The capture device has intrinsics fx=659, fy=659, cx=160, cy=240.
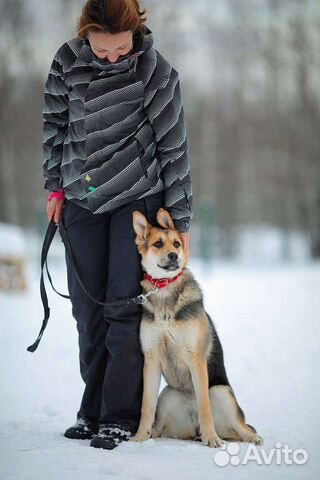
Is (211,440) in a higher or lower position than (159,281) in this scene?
lower

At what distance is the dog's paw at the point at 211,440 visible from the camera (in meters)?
2.92

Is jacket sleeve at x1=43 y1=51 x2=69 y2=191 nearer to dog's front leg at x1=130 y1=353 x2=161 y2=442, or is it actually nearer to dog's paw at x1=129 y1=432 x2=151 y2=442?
dog's front leg at x1=130 y1=353 x2=161 y2=442

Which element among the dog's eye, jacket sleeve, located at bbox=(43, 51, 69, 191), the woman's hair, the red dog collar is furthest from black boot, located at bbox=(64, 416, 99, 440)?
the woman's hair

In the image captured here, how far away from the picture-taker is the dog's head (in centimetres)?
300

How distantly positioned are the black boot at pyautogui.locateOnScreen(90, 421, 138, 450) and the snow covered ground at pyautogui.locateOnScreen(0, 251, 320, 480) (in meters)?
0.06

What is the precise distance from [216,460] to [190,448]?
0.19 m

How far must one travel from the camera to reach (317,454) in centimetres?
290

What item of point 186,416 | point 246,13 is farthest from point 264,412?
point 246,13

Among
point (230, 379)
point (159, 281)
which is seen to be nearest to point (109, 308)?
point (159, 281)

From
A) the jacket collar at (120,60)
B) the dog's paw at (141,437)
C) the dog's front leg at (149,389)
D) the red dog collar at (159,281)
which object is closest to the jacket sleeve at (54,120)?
the jacket collar at (120,60)

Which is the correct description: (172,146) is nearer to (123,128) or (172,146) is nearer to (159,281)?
(123,128)

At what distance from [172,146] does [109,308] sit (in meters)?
0.80

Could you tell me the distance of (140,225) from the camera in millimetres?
2990

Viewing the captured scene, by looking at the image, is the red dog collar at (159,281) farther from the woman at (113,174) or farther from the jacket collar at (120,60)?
the jacket collar at (120,60)
